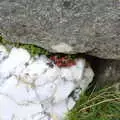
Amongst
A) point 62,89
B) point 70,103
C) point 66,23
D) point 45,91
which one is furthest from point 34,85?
point 66,23

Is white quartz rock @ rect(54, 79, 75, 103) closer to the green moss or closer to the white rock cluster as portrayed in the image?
the white rock cluster

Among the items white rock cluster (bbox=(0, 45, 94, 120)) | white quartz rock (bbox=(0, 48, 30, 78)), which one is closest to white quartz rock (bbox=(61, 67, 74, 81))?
white rock cluster (bbox=(0, 45, 94, 120))

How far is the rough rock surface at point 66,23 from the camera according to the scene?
2188 mm

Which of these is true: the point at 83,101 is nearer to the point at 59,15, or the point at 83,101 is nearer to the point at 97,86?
the point at 97,86

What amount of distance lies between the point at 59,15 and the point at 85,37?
208 millimetres

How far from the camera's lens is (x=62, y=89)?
2.52m

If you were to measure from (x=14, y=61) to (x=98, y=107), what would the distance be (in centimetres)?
66

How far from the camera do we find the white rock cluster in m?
2.45

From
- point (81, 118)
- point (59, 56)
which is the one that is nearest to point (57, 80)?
point (59, 56)

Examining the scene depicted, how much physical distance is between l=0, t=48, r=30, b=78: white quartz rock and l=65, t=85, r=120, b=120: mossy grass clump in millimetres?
477

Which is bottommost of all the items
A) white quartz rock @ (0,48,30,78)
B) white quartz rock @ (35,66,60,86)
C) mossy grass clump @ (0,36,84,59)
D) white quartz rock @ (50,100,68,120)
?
white quartz rock @ (50,100,68,120)

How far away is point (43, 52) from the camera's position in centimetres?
249

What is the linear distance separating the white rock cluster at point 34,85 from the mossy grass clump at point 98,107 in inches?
2.8

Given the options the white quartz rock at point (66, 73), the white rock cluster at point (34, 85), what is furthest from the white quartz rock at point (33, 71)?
the white quartz rock at point (66, 73)
